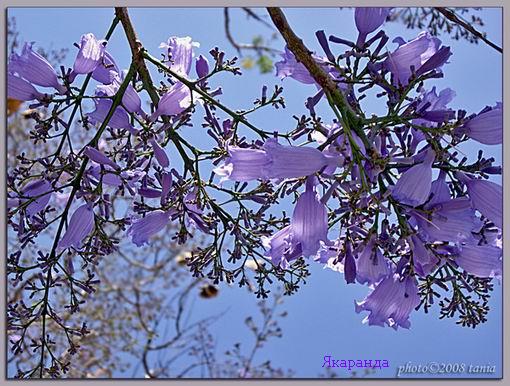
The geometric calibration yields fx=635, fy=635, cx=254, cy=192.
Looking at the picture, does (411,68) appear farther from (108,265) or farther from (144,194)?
(108,265)

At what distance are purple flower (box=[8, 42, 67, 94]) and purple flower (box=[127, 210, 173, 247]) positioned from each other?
27cm

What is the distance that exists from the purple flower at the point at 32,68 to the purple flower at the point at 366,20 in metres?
0.50

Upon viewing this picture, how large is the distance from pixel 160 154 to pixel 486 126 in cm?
50

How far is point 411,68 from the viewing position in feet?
2.99

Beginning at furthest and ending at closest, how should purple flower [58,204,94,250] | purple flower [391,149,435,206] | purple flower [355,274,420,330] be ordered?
1. purple flower [58,204,94,250]
2. purple flower [355,274,420,330]
3. purple flower [391,149,435,206]

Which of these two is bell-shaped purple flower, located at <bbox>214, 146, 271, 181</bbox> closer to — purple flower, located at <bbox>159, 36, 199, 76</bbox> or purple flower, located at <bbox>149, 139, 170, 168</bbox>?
purple flower, located at <bbox>149, 139, 170, 168</bbox>

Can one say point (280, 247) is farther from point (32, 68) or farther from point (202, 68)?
point (32, 68)

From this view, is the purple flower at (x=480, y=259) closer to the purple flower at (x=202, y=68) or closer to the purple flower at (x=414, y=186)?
the purple flower at (x=414, y=186)

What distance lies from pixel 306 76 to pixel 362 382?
68cm

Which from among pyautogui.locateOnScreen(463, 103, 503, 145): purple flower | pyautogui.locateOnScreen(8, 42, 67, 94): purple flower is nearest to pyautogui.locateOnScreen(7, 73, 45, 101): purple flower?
pyautogui.locateOnScreen(8, 42, 67, 94): purple flower

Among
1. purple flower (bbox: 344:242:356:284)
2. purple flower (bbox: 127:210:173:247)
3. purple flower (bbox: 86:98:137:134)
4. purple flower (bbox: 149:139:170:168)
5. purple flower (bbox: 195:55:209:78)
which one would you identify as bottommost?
purple flower (bbox: 344:242:356:284)

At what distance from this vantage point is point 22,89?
1043mm

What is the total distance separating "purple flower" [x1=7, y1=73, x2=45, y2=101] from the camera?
1.04 metres

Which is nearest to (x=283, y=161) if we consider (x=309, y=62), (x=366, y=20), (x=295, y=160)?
(x=295, y=160)
